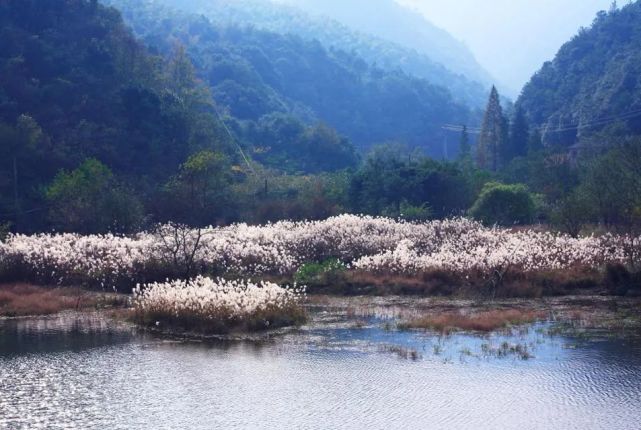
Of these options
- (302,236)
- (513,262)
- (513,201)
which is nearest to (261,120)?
(513,201)

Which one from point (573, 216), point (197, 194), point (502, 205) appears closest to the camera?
point (573, 216)

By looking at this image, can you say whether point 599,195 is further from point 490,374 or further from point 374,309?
point 490,374

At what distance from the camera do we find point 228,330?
908 inches

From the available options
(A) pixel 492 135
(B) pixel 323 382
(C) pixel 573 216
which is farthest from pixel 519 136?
(B) pixel 323 382

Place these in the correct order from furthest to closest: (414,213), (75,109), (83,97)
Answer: (83,97) → (75,109) → (414,213)

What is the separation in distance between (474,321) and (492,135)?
61.8 meters

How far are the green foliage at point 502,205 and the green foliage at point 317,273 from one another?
1676cm

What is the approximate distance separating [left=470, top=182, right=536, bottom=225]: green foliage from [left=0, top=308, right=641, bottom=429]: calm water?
25.2 meters

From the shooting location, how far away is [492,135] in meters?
82.8

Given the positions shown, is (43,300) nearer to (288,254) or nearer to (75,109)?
(288,254)

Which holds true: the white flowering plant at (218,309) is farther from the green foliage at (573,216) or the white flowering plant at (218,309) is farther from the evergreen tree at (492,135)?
the evergreen tree at (492,135)

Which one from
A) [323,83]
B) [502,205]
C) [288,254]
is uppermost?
[323,83]

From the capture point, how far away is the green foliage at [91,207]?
135 feet

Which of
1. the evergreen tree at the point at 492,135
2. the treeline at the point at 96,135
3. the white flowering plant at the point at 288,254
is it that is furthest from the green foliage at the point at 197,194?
the evergreen tree at the point at 492,135
